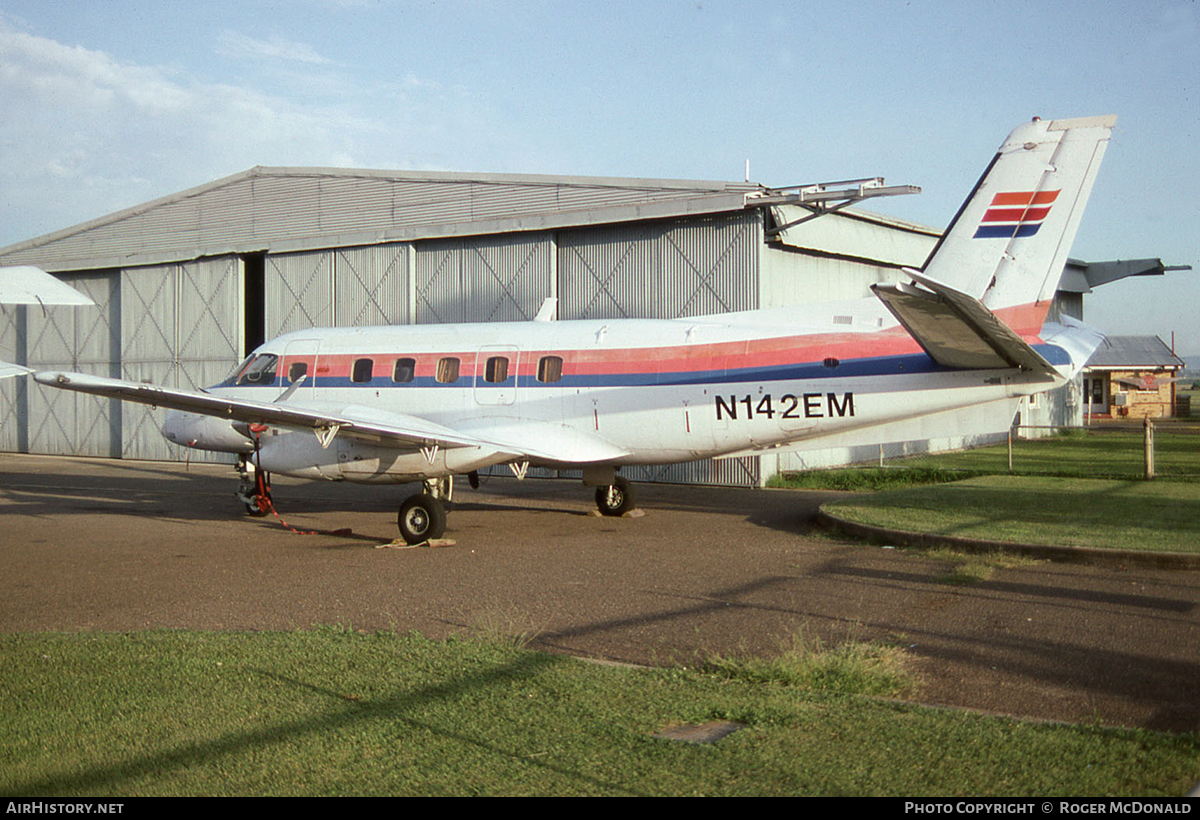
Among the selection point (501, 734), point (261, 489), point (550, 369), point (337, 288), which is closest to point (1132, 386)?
point (337, 288)

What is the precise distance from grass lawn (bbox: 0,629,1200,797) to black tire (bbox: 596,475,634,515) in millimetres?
10372

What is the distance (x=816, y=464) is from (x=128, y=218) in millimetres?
26684

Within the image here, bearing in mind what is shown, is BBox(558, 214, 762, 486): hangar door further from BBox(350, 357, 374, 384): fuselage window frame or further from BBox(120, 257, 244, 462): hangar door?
BBox(120, 257, 244, 462): hangar door

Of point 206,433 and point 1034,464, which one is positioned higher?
point 206,433

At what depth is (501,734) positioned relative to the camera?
585 cm

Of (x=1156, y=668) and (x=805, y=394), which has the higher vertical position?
(x=805, y=394)

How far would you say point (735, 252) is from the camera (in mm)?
23078

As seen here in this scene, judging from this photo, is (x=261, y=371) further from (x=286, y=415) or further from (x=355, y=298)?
(x=355, y=298)

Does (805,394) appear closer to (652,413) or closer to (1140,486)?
(652,413)

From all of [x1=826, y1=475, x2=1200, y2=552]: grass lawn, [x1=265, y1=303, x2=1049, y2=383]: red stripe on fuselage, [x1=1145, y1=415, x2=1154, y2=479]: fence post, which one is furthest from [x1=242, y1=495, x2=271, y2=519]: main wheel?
[x1=1145, y1=415, x2=1154, y2=479]: fence post

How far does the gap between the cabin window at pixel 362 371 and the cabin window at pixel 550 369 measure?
339 centimetres

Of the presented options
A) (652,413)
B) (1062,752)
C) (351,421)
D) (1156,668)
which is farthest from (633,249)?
(1062,752)

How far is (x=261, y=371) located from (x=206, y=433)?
154cm

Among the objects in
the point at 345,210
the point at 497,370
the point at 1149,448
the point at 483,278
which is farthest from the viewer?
the point at 345,210
